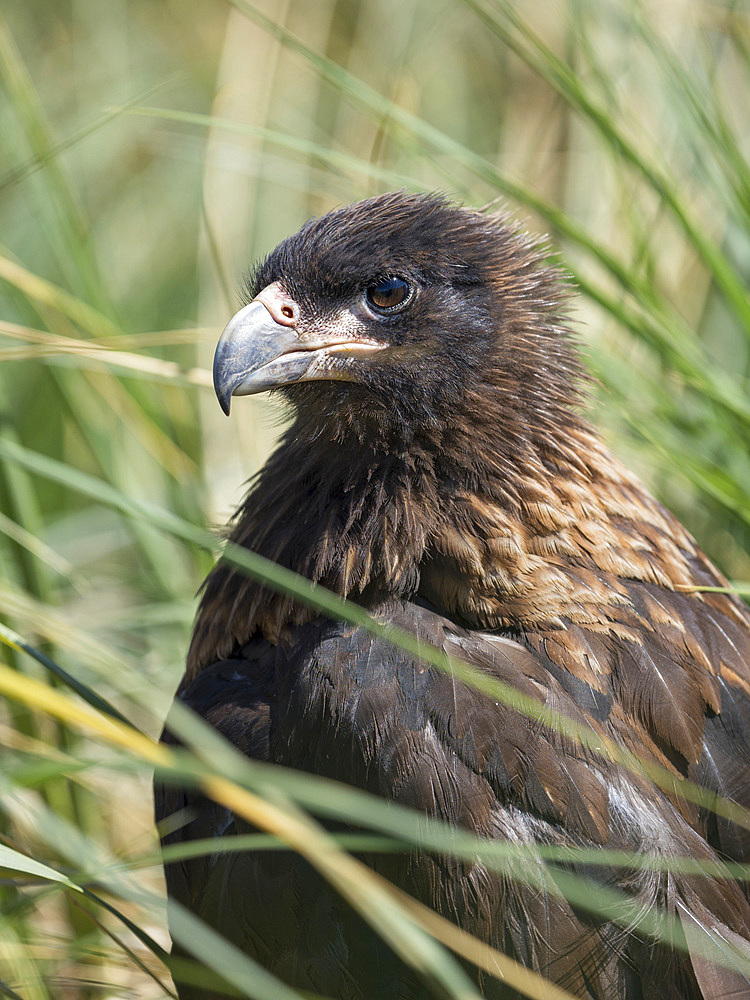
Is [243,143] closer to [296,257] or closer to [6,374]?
[6,374]

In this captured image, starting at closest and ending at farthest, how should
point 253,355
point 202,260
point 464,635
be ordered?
point 464,635, point 253,355, point 202,260

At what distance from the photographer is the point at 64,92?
6.00 metres

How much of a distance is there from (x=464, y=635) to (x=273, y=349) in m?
0.75

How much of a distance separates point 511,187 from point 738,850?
1.73 meters

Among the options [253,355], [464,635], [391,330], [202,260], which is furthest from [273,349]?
[202,260]

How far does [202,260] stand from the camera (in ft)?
15.7

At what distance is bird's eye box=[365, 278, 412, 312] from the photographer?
240 cm

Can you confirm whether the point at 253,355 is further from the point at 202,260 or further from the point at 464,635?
the point at 202,260

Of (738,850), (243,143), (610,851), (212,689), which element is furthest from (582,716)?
(243,143)

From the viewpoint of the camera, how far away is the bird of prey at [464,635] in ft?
6.84

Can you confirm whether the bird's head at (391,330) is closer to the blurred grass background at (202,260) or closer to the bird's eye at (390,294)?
the bird's eye at (390,294)

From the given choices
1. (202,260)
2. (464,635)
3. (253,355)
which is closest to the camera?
(464,635)

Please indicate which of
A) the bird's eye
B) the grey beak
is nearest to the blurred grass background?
the grey beak

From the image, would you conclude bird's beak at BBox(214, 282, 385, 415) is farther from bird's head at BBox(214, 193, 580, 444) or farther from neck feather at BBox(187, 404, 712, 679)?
neck feather at BBox(187, 404, 712, 679)
